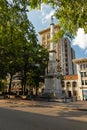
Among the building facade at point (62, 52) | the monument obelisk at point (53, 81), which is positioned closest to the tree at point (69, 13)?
the monument obelisk at point (53, 81)

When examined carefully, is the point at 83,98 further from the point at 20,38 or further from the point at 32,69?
the point at 20,38

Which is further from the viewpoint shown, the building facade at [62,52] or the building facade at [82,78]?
the building facade at [62,52]

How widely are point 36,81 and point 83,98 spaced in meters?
22.8

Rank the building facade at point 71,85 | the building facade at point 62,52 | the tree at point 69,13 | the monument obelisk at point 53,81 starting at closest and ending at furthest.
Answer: the tree at point 69,13 < the monument obelisk at point 53,81 < the building facade at point 71,85 < the building facade at point 62,52

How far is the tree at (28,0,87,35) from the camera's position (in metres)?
10.1

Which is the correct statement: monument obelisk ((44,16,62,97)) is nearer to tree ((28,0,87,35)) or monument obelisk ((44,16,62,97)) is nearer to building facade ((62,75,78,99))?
tree ((28,0,87,35))

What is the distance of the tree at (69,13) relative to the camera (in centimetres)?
1012

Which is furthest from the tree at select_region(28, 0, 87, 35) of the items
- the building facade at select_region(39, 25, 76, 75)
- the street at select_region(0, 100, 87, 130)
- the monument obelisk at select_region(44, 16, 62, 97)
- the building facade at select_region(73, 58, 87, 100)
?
the building facade at select_region(39, 25, 76, 75)

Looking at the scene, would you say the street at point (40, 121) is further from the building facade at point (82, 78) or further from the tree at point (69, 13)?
the building facade at point (82, 78)

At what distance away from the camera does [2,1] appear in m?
12.7

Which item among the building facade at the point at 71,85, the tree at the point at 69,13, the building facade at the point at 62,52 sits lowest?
the building facade at the point at 71,85

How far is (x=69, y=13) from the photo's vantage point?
35.1ft

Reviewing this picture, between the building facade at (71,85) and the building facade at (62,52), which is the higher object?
the building facade at (62,52)

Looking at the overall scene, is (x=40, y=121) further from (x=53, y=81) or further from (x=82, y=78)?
(x=82, y=78)
